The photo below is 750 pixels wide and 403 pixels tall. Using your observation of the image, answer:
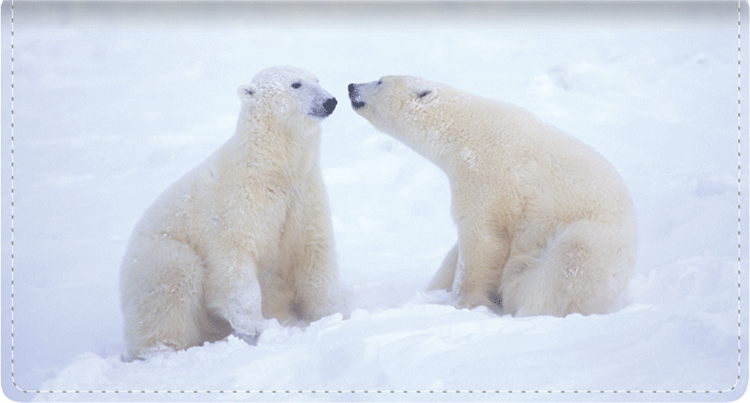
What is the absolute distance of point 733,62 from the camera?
283cm

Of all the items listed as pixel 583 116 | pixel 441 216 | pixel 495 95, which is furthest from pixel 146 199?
pixel 583 116

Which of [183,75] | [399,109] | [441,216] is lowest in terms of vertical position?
[441,216]

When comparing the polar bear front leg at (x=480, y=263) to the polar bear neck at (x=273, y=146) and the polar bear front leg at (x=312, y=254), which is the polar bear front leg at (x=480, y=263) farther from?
the polar bear neck at (x=273, y=146)

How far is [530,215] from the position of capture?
11.6 feet

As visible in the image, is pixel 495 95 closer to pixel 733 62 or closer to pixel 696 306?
pixel 733 62

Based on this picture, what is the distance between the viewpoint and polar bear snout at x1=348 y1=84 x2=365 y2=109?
4367mm

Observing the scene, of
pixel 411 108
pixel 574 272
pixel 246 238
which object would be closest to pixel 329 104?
pixel 411 108

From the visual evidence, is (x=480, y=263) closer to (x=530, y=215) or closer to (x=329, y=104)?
(x=530, y=215)

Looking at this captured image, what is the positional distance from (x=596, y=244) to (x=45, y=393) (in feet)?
8.03

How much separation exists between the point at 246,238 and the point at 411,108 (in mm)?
1299

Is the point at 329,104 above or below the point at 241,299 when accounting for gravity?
above

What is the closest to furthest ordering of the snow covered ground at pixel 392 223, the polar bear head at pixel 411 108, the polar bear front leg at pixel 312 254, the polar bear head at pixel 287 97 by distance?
the snow covered ground at pixel 392 223 → the polar bear head at pixel 287 97 → the polar bear front leg at pixel 312 254 → the polar bear head at pixel 411 108

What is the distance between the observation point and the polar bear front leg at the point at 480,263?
3.60 m

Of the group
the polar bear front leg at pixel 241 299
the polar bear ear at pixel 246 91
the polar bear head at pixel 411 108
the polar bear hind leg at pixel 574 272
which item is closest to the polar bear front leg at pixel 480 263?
the polar bear hind leg at pixel 574 272
